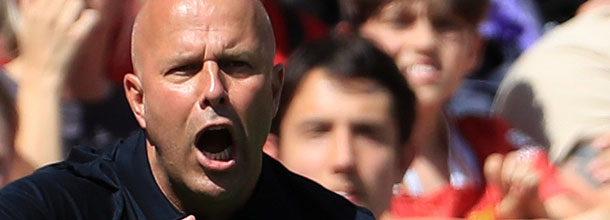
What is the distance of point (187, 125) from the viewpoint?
7.11 feet

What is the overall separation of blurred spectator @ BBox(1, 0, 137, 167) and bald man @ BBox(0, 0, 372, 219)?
1.13 metres

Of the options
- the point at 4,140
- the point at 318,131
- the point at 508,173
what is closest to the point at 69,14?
the point at 4,140

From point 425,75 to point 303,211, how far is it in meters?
1.44

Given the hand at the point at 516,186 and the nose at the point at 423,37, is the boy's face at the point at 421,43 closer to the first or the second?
the nose at the point at 423,37

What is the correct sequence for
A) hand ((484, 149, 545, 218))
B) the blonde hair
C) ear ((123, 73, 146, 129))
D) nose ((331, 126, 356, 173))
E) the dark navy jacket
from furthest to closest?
the blonde hair < nose ((331, 126, 356, 173)) < hand ((484, 149, 545, 218)) < ear ((123, 73, 146, 129)) < the dark navy jacket

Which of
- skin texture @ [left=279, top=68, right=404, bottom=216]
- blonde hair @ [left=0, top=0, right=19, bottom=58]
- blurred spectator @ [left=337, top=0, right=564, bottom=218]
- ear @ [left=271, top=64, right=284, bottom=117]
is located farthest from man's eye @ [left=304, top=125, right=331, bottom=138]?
ear @ [left=271, top=64, right=284, bottom=117]

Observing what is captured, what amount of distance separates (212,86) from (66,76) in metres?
1.45

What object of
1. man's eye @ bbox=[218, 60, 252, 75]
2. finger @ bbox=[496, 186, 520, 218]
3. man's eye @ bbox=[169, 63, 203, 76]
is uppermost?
man's eye @ bbox=[169, 63, 203, 76]

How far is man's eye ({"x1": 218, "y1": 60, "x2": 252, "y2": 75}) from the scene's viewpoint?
219 cm

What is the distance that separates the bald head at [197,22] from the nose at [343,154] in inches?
39.0

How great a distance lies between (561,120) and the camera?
138 inches

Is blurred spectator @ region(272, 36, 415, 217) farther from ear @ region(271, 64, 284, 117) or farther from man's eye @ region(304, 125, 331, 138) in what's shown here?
ear @ region(271, 64, 284, 117)

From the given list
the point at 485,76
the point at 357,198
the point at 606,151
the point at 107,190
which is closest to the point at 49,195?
the point at 107,190

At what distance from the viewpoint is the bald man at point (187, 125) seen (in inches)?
84.8
